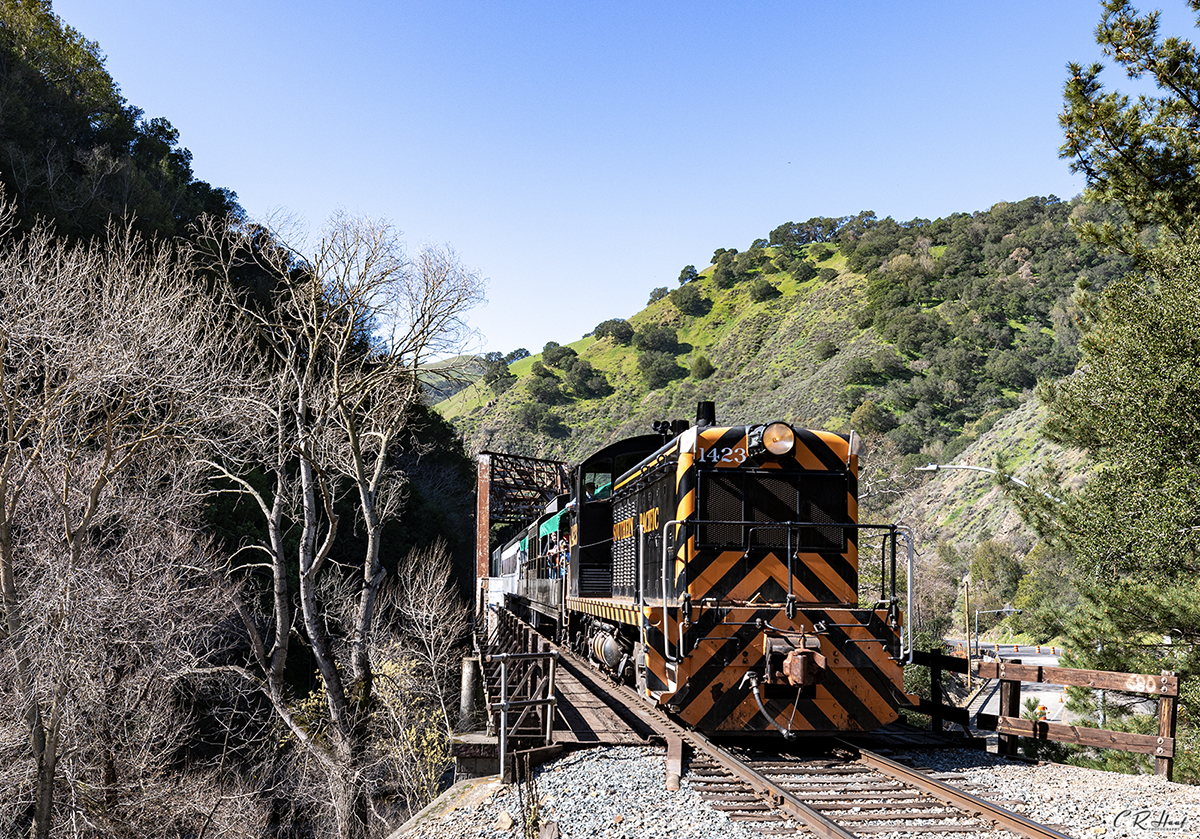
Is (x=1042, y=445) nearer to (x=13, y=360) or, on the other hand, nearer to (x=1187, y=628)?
(x=1187, y=628)

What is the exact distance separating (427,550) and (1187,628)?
88.1ft

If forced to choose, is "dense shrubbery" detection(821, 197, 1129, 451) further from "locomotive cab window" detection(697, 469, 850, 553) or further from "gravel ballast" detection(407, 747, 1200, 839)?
"gravel ballast" detection(407, 747, 1200, 839)

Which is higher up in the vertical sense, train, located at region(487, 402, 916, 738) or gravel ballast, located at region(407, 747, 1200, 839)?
train, located at region(487, 402, 916, 738)

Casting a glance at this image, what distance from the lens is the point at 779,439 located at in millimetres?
8812

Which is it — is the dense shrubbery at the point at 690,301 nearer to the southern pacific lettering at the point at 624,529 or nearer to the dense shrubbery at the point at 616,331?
the dense shrubbery at the point at 616,331

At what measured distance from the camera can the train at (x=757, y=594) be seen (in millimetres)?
8156

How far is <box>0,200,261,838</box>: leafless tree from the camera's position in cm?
1362

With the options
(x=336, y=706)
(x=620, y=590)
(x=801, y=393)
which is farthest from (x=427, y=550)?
(x=801, y=393)

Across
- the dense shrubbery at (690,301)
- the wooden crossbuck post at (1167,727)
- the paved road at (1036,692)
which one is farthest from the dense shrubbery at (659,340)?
the wooden crossbuck post at (1167,727)

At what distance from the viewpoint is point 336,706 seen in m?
18.8

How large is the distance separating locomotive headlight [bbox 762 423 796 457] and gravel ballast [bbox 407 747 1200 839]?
10.6 ft

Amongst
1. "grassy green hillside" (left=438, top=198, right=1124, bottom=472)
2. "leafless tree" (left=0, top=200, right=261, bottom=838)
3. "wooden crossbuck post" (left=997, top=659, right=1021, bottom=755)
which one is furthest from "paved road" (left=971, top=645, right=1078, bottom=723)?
"leafless tree" (left=0, top=200, right=261, bottom=838)

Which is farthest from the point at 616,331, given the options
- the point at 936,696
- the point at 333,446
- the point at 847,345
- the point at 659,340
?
the point at 936,696

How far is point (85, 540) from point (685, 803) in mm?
14787
